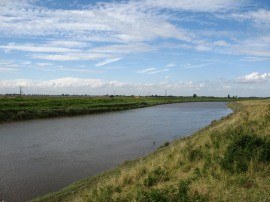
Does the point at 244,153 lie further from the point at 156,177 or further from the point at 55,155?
the point at 55,155

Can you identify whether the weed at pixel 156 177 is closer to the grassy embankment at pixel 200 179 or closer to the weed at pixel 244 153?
the grassy embankment at pixel 200 179

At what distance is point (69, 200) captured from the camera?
10734 millimetres

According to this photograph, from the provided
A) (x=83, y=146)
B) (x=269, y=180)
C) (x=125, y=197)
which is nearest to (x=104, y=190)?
(x=125, y=197)

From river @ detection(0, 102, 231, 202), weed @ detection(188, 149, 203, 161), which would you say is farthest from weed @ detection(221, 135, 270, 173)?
river @ detection(0, 102, 231, 202)

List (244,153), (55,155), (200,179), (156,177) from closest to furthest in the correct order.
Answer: (200,179), (244,153), (156,177), (55,155)

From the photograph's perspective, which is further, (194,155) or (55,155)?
(55,155)

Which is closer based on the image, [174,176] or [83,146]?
[174,176]

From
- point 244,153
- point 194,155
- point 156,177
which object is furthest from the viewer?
point 194,155

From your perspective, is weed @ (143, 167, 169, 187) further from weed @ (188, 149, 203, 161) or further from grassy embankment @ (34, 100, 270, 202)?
weed @ (188, 149, 203, 161)

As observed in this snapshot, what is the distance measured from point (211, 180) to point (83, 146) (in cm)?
1564

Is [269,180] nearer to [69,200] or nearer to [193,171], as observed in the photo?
[193,171]

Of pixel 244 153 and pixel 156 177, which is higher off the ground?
pixel 244 153

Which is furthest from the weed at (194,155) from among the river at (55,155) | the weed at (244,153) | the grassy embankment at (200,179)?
the river at (55,155)

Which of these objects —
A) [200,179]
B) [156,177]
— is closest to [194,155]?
[156,177]
